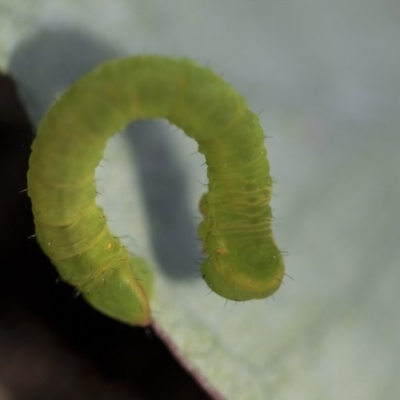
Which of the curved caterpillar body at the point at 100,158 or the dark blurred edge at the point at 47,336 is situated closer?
the curved caterpillar body at the point at 100,158

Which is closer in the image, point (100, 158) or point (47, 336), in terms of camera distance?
point (100, 158)

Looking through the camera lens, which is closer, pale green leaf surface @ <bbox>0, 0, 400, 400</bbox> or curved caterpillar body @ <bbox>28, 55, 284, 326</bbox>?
curved caterpillar body @ <bbox>28, 55, 284, 326</bbox>

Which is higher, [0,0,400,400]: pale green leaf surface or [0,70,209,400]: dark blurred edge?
[0,0,400,400]: pale green leaf surface

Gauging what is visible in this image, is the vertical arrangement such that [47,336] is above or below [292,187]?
below

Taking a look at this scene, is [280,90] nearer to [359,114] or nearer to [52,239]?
[359,114]

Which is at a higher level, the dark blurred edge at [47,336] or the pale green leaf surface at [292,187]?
the pale green leaf surface at [292,187]
